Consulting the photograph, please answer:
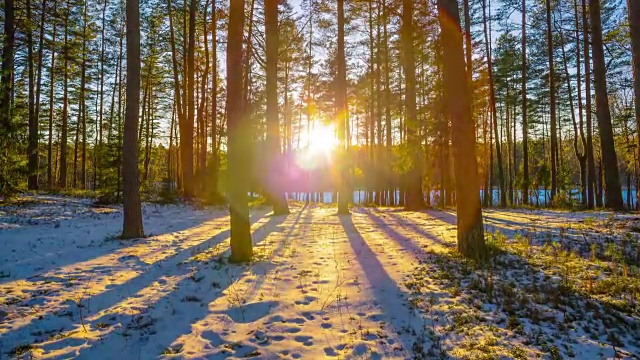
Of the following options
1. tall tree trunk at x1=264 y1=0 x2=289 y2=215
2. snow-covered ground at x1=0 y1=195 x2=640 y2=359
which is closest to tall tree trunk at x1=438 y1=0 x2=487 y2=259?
snow-covered ground at x1=0 y1=195 x2=640 y2=359

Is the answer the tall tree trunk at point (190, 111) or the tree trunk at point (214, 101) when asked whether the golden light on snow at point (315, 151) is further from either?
the tall tree trunk at point (190, 111)

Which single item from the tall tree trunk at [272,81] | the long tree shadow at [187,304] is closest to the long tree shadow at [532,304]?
the long tree shadow at [187,304]

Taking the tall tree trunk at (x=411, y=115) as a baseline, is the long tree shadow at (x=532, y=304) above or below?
below

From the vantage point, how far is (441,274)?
529 cm

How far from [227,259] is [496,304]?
4.76 m

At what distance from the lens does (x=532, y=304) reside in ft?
13.3

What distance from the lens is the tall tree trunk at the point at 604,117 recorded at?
11648 mm

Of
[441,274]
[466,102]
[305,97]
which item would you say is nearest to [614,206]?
[466,102]

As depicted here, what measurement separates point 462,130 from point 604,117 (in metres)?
9.28

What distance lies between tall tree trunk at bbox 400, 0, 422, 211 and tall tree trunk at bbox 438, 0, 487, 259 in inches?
144

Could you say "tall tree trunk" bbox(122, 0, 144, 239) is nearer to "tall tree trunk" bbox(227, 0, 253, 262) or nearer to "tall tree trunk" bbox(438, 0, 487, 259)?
"tall tree trunk" bbox(227, 0, 253, 262)

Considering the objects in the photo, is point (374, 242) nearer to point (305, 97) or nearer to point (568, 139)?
point (305, 97)

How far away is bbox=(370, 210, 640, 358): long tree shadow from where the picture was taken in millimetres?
3324

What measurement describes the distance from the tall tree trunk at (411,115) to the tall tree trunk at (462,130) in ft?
12.0
